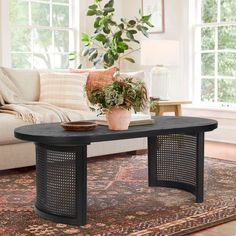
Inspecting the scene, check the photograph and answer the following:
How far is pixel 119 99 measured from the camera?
3.03 m

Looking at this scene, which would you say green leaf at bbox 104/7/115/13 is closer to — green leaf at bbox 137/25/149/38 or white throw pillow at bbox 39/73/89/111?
green leaf at bbox 137/25/149/38

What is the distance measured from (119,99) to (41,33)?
3.54m

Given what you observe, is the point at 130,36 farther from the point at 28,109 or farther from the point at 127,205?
the point at 127,205

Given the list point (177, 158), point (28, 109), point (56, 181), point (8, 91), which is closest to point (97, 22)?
point (8, 91)

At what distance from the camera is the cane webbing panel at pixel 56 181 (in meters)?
2.83

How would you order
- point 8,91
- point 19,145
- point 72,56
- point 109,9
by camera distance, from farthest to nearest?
point 72,56, point 109,9, point 8,91, point 19,145

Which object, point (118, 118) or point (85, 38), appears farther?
point (85, 38)

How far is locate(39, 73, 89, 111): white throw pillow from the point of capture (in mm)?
4910

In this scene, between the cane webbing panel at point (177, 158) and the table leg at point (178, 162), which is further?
the cane webbing panel at point (177, 158)

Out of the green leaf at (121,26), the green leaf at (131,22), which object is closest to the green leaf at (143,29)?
the green leaf at (131,22)

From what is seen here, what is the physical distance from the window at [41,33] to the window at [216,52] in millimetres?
1692

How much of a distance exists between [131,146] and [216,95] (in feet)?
5.69

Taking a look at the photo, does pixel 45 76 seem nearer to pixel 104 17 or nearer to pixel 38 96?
pixel 38 96

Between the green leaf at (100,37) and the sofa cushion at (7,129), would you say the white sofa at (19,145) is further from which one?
the green leaf at (100,37)
